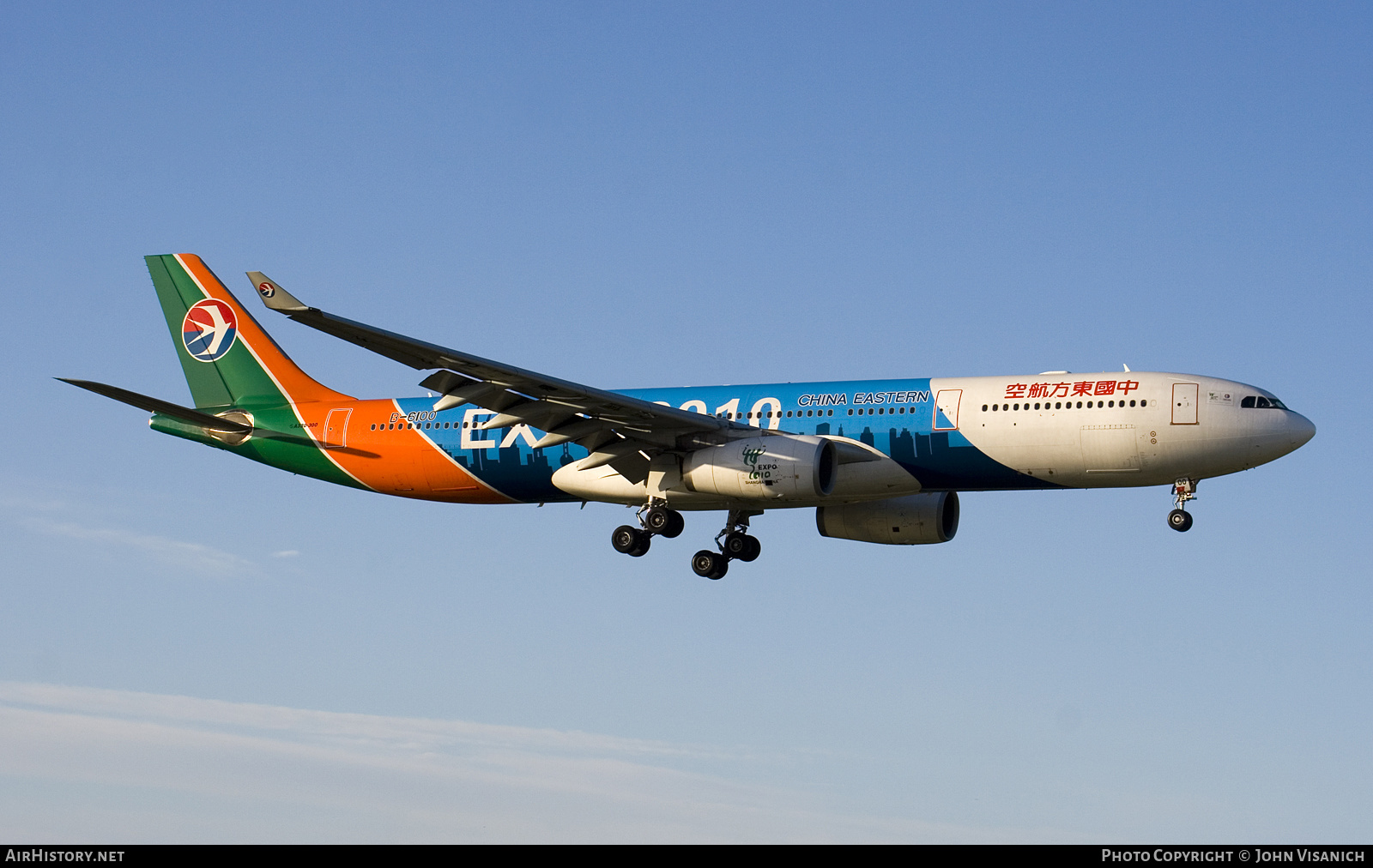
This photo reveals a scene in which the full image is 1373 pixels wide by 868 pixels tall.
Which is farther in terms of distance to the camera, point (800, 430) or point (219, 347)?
point (219, 347)

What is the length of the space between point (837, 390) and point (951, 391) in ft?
9.92

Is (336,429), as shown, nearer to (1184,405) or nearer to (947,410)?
(947,410)

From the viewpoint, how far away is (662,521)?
45.3 m

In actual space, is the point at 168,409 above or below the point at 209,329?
below

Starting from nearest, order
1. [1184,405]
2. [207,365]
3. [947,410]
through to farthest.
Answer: [1184,405], [947,410], [207,365]

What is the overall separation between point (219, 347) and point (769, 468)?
19.6 metres

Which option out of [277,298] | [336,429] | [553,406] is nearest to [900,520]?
[553,406]

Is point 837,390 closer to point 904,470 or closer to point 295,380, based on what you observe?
point 904,470

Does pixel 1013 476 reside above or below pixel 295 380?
below

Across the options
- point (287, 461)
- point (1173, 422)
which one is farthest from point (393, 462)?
point (1173, 422)

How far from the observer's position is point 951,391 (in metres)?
43.8

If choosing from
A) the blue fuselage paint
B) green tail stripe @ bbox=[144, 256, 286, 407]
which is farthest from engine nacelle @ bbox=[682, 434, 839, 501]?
green tail stripe @ bbox=[144, 256, 286, 407]

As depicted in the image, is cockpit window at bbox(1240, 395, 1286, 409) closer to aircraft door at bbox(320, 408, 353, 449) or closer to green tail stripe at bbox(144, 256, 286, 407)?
aircraft door at bbox(320, 408, 353, 449)
